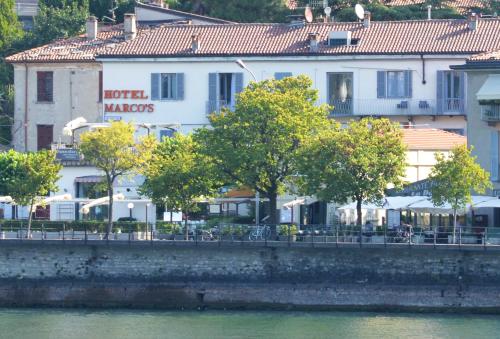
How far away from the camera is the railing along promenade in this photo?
79.9 metres

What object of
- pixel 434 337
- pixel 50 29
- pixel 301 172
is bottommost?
pixel 434 337

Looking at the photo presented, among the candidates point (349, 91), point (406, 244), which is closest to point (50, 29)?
point (349, 91)

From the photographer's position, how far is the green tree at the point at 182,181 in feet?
278

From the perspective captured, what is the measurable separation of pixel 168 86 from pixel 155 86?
0.63 m

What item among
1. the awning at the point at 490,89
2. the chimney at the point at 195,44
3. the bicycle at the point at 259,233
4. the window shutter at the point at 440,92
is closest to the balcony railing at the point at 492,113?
the awning at the point at 490,89

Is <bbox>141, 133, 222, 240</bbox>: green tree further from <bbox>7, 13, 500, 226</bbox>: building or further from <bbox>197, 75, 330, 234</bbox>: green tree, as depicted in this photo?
<bbox>7, 13, 500, 226</bbox>: building

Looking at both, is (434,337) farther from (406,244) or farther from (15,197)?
(15,197)

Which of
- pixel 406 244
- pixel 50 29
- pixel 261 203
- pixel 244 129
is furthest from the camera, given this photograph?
pixel 50 29

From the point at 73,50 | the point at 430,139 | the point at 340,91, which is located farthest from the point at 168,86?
the point at 430,139

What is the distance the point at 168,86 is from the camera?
10000cm

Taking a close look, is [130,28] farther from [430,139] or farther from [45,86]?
[430,139]

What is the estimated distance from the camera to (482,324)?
75500 mm

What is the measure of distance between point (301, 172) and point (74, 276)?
1010 cm

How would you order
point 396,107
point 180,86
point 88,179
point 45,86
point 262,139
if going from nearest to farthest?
point 262,139 < point 88,179 < point 396,107 < point 180,86 < point 45,86
